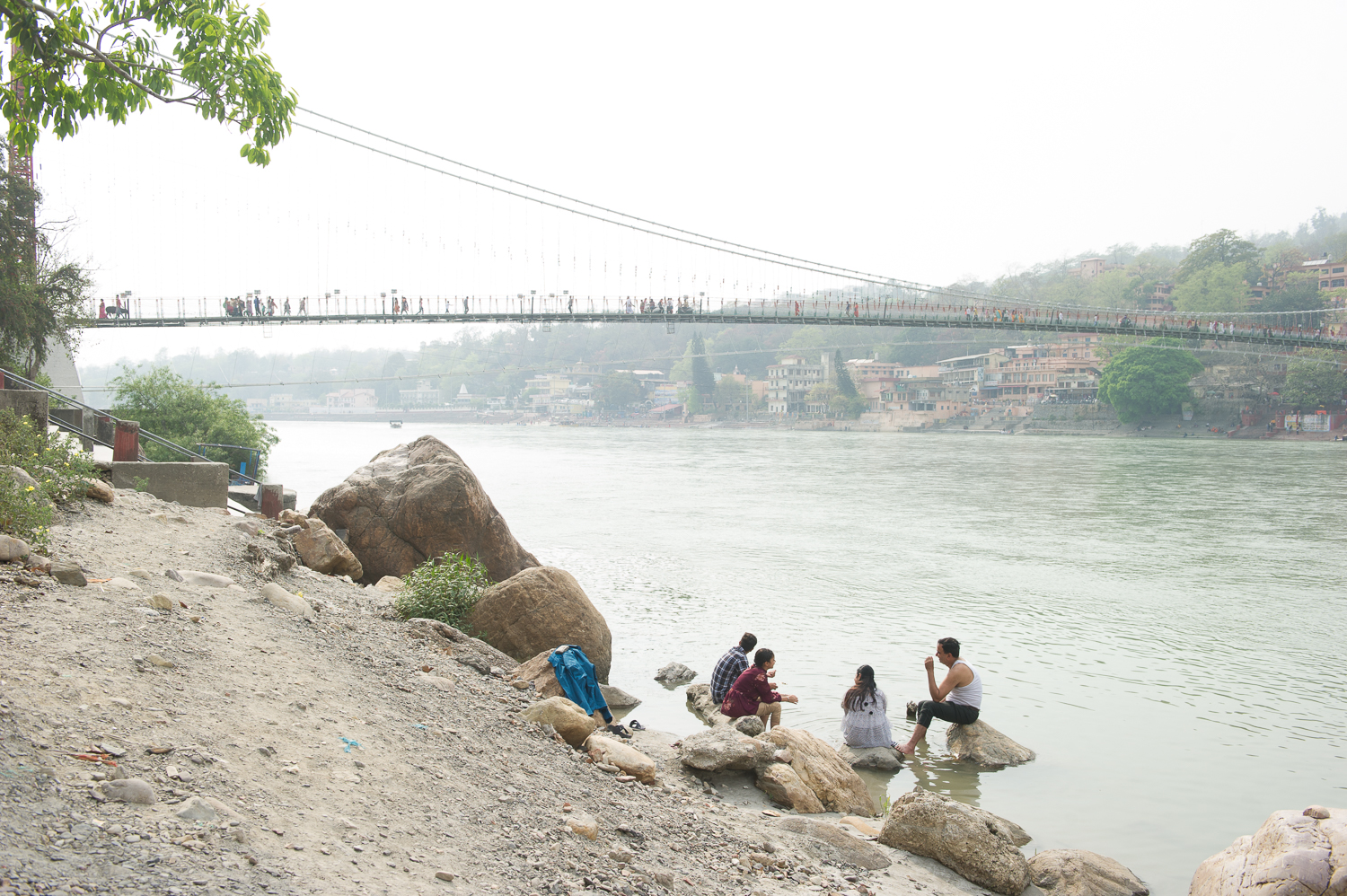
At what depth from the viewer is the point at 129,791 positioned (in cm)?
269

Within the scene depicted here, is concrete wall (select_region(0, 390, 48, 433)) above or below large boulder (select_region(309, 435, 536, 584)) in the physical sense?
above

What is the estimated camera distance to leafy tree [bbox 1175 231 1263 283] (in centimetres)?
7550

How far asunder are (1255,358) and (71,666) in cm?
7060

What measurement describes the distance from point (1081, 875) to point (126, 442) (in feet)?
28.2

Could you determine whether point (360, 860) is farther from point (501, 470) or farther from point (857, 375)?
point (857, 375)

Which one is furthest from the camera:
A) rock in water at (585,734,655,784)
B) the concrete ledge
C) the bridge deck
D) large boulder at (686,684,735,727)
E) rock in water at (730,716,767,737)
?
the bridge deck

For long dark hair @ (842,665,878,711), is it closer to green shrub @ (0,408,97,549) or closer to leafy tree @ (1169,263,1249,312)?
green shrub @ (0,408,97,549)

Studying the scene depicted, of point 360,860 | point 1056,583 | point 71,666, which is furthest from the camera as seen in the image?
point 1056,583

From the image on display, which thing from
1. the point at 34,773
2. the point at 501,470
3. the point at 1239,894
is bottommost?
the point at 501,470

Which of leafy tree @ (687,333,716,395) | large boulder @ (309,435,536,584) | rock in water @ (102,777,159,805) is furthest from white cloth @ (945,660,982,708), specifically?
leafy tree @ (687,333,716,395)

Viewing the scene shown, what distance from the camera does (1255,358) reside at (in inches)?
2394

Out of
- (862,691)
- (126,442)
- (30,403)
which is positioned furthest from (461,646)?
(126,442)

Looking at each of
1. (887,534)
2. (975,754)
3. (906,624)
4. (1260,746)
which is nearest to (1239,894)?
(975,754)

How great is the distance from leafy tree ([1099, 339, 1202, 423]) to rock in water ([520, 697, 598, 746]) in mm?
61670
